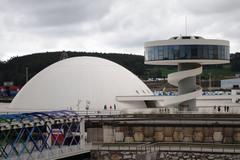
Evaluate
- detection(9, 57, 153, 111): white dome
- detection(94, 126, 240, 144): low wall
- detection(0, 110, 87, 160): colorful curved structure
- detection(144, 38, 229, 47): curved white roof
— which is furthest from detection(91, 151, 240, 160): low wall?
detection(9, 57, 153, 111): white dome

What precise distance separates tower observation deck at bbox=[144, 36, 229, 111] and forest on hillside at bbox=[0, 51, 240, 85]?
9810cm

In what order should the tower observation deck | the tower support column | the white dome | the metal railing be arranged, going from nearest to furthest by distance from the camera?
the metal railing
the tower observation deck
the tower support column
the white dome

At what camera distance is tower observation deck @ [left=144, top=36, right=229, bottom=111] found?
51.2m

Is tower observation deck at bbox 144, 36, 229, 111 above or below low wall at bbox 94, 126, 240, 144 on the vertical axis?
above

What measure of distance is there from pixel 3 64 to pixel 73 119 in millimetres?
153005

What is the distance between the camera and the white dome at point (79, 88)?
5694 cm

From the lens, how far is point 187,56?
168 ft

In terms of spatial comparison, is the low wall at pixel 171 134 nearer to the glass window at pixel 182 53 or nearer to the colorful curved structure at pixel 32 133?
the colorful curved structure at pixel 32 133

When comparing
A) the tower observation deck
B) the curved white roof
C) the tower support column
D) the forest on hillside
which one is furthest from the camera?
the forest on hillside

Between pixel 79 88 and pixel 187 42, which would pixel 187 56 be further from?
pixel 79 88

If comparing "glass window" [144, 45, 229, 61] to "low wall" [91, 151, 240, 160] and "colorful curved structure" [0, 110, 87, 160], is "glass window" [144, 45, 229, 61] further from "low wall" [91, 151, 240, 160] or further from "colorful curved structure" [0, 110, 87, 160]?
"low wall" [91, 151, 240, 160]

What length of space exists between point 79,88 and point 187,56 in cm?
1403

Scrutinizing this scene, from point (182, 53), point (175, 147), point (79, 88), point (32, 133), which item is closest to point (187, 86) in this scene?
point (182, 53)

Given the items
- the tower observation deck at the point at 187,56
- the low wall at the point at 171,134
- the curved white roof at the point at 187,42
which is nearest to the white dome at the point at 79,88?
the tower observation deck at the point at 187,56
